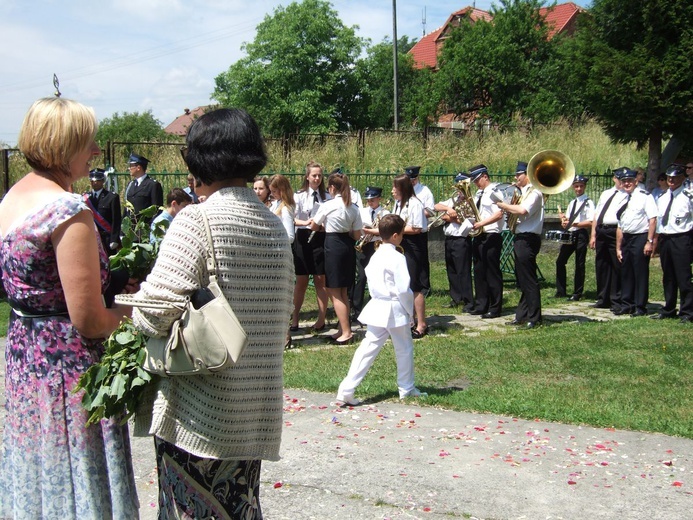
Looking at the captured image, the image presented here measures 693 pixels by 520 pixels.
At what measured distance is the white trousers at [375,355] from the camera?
254 inches

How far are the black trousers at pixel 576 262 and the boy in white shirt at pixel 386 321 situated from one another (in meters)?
6.67

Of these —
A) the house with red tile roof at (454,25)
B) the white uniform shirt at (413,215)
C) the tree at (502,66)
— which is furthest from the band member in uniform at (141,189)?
the house with red tile roof at (454,25)

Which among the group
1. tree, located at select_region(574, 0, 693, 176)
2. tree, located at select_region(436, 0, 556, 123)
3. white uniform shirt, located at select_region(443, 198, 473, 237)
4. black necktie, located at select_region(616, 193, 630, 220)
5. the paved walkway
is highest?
tree, located at select_region(436, 0, 556, 123)

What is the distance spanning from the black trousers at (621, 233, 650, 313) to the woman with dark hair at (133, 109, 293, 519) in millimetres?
9319

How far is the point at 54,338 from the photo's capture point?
9.60 feet

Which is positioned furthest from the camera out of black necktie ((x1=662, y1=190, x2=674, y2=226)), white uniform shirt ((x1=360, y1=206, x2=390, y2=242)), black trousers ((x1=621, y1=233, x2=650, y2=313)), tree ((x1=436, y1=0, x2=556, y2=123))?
tree ((x1=436, y1=0, x2=556, y2=123))

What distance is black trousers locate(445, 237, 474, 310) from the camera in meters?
11.7

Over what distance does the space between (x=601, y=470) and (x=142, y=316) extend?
11.9ft

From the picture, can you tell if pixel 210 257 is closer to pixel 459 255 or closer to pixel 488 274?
pixel 488 274

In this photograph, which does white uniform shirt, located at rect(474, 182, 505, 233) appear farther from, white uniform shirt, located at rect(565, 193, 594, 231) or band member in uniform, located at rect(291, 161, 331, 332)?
band member in uniform, located at rect(291, 161, 331, 332)

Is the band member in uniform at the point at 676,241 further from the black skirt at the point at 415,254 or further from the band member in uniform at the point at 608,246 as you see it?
the black skirt at the point at 415,254

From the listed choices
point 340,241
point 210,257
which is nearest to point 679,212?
point 340,241

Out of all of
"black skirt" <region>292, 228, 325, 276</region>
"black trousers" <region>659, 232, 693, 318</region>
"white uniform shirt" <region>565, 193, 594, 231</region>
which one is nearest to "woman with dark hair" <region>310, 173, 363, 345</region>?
"black skirt" <region>292, 228, 325, 276</region>

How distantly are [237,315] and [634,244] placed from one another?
9656mm
